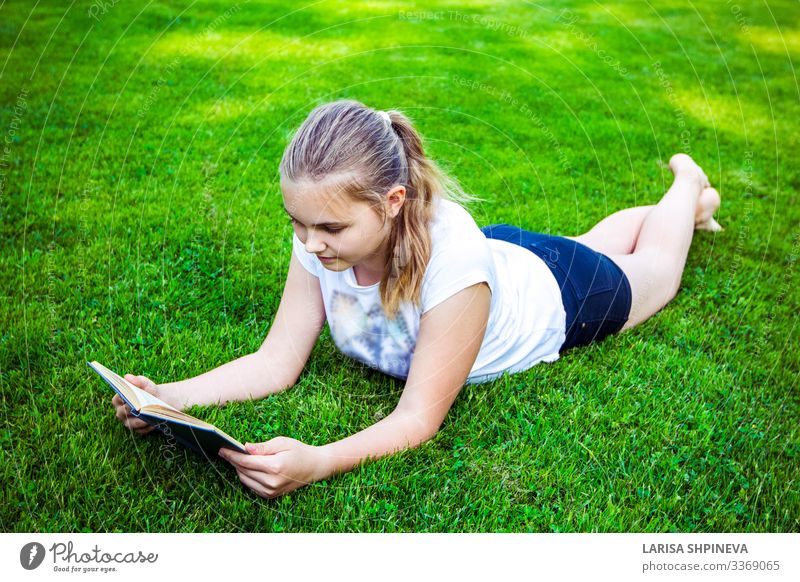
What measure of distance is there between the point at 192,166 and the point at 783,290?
12.8 feet

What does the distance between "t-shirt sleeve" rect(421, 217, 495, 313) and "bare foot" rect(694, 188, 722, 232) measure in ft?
7.68

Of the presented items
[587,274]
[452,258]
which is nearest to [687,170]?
[587,274]

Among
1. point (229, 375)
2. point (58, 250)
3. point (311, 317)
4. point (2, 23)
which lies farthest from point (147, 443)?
point (2, 23)

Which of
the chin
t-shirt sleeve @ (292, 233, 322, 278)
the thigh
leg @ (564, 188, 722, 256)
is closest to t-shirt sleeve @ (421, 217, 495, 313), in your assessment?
the chin

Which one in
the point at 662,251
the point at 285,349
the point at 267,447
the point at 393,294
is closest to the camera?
the point at 267,447

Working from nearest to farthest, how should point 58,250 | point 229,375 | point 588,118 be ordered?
point 229,375 < point 58,250 < point 588,118

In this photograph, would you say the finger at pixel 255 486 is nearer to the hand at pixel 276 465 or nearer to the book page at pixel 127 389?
the hand at pixel 276 465

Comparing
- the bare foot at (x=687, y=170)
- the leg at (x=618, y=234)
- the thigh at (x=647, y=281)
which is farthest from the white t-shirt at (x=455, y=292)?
the bare foot at (x=687, y=170)

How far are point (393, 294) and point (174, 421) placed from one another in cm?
95

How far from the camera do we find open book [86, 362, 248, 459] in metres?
2.12

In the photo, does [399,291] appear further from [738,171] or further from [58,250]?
[738,171]

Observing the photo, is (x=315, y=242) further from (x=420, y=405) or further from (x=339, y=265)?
(x=420, y=405)

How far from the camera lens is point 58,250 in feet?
13.0

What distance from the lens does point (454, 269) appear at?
2.57 metres
